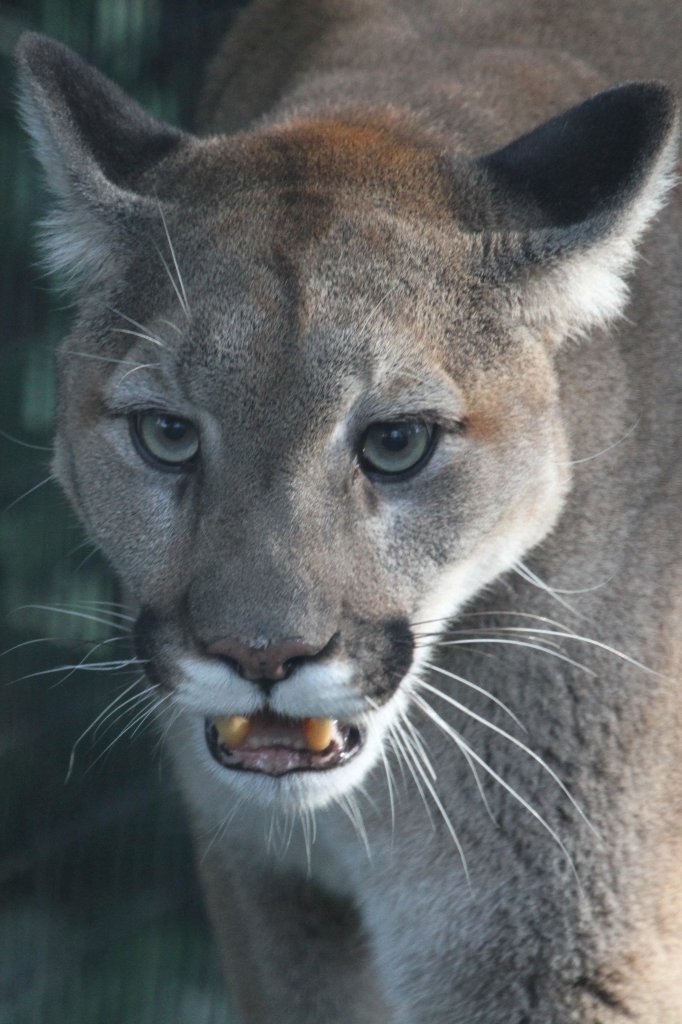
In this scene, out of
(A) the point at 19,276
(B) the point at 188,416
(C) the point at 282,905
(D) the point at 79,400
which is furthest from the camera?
(A) the point at 19,276

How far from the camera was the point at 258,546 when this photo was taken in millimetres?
2051

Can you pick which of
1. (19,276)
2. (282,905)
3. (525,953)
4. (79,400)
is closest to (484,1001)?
(525,953)

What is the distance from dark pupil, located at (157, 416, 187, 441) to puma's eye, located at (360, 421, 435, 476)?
0.27m

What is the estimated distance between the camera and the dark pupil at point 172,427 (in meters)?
2.24

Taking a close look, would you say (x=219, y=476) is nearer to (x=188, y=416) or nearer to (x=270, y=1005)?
(x=188, y=416)

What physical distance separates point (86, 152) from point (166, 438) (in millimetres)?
482

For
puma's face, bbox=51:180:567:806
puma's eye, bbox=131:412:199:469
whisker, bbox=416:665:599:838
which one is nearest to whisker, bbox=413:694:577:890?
whisker, bbox=416:665:599:838

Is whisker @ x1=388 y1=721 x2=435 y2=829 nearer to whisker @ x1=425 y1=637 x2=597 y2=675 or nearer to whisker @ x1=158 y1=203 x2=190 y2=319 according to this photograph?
whisker @ x1=425 y1=637 x2=597 y2=675

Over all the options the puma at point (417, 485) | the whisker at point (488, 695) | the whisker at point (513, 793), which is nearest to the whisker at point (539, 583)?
the puma at point (417, 485)

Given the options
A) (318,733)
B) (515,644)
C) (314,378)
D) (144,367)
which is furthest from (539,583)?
(144,367)

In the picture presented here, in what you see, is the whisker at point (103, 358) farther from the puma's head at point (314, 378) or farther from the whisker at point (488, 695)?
the whisker at point (488, 695)

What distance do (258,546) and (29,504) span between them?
1.75 m

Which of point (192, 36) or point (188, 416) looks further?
point (192, 36)

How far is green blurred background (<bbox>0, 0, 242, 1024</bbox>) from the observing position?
11.7ft
